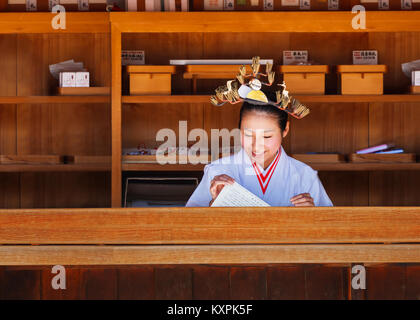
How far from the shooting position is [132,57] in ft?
9.95

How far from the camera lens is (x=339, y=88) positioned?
2797 millimetres

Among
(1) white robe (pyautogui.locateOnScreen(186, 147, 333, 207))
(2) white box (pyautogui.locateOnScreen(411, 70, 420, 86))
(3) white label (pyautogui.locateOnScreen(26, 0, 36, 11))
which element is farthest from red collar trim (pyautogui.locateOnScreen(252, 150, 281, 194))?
(3) white label (pyautogui.locateOnScreen(26, 0, 36, 11))

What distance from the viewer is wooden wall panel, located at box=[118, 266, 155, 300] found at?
3.79 ft

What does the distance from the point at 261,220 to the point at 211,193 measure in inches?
38.3

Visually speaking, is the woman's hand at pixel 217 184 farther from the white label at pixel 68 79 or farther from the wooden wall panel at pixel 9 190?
the wooden wall panel at pixel 9 190

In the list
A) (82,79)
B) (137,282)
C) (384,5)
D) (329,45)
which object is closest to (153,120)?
(82,79)

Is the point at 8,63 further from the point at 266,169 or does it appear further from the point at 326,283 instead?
the point at 326,283

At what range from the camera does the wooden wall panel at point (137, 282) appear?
1154 millimetres

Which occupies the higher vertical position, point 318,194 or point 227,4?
point 227,4

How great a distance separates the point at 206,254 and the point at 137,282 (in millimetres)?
193

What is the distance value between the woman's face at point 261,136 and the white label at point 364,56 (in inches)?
44.8

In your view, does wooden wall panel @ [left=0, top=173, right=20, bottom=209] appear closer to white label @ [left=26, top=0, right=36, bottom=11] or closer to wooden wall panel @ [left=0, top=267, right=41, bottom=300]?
white label @ [left=26, top=0, right=36, bottom=11]
